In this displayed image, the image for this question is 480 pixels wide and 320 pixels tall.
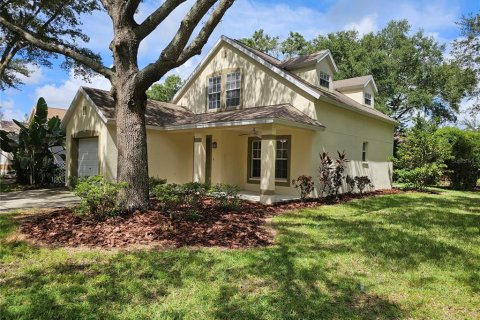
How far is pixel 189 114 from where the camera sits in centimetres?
1755

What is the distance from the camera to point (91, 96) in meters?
14.7

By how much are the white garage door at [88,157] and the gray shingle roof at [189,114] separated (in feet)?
6.21

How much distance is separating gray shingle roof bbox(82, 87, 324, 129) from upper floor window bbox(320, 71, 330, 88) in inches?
132

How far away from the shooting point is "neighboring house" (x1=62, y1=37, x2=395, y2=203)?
1377cm

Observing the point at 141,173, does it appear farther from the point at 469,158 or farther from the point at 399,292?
the point at 469,158

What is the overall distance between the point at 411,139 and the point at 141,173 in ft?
53.0

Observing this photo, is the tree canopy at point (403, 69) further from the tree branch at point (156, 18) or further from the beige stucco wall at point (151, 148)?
the tree branch at point (156, 18)

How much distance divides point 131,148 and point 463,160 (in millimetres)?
21292

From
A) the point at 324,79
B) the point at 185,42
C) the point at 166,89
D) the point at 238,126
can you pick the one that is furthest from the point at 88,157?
the point at 166,89

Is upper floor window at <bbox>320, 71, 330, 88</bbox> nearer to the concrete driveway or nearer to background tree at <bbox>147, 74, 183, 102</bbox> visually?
the concrete driveway

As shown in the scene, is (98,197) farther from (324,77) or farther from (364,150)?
(364,150)

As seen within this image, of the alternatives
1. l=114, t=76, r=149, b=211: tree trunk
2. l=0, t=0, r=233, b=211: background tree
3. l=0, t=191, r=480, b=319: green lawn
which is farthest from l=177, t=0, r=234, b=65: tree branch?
l=0, t=191, r=480, b=319: green lawn

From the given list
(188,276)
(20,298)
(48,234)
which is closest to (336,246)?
(188,276)

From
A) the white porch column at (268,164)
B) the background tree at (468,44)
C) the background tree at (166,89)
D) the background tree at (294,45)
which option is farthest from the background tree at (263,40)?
the white porch column at (268,164)
